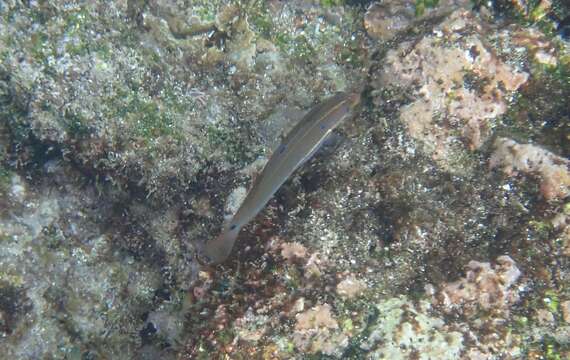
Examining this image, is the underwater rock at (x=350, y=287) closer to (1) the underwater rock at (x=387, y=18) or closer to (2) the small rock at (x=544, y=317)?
(2) the small rock at (x=544, y=317)

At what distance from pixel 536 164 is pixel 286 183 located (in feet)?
7.39

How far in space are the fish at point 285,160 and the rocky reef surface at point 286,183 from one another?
0.23 m

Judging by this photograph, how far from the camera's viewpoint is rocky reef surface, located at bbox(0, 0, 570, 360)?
3.48m

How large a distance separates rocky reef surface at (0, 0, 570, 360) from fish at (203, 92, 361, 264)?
0.76ft

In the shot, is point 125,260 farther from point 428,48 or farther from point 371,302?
point 428,48

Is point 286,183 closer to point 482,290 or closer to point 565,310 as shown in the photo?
point 482,290

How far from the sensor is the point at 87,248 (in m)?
5.35

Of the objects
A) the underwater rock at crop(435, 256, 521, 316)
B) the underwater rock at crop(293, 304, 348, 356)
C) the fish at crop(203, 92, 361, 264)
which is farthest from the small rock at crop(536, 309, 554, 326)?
the fish at crop(203, 92, 361, 264)

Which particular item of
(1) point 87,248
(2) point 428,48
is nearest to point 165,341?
(1) point 87,248

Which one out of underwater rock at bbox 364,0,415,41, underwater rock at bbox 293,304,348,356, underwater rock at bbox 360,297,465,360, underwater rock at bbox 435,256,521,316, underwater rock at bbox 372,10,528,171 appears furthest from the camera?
underwater rock at bbox 364,0,415,41

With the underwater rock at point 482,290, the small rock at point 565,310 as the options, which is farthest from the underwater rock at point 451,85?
the small rock at point 565,310

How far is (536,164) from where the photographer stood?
3.72 meters

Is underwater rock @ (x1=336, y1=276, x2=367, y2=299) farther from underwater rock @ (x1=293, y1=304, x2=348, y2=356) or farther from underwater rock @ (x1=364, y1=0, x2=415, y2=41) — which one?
underwater rock @ (x1=364, y1=0, x2=415, y2=41)

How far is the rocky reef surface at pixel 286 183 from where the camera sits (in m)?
3.48
